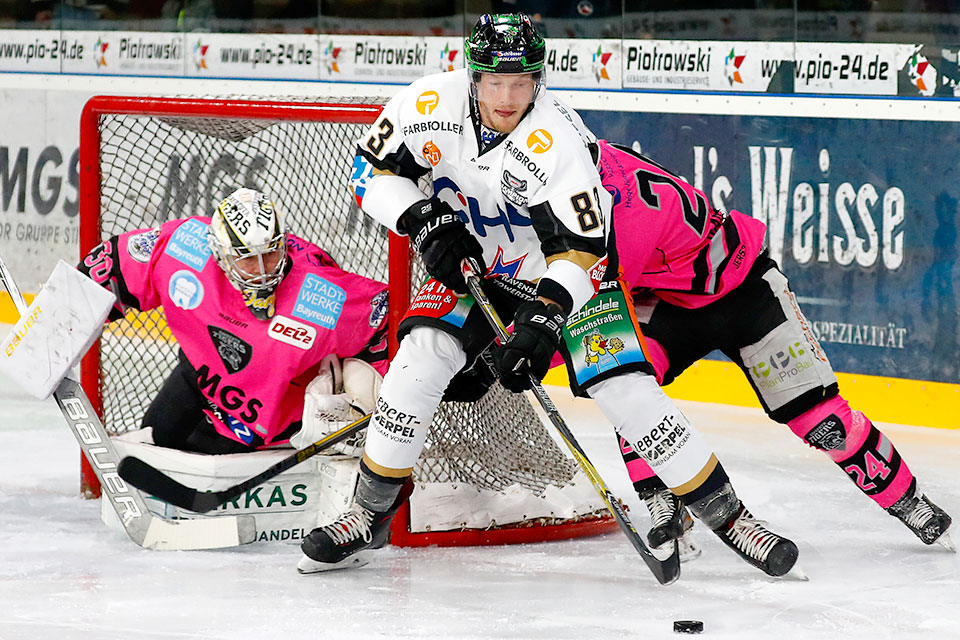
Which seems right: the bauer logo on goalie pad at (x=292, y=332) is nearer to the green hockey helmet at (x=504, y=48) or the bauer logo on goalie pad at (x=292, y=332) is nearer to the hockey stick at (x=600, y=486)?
the hockey stick at (x=600, y=486)

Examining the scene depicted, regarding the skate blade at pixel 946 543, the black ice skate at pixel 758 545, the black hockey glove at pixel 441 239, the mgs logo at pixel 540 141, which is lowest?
the skate blade at pixel 946 543

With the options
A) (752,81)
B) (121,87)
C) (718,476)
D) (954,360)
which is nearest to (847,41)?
(752,81)

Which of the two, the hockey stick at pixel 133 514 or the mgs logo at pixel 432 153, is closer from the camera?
the mgs logo at pixel 432 153

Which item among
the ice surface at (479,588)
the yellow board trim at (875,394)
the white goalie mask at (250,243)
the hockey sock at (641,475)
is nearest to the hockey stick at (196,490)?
the ice surface at (479,588)

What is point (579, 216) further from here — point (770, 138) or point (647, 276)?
point (770, 138)

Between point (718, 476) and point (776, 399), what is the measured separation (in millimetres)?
384

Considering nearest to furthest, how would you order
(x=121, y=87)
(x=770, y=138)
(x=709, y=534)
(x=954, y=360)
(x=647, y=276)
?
(x=647, y=276) → (x=709, y=534) → (x=954, y=360) → (x=770, y=138) → (x=121, y=87)

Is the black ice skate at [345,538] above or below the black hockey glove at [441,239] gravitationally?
below

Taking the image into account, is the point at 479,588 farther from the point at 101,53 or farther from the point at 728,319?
the point at 101,53

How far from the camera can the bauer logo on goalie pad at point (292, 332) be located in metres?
3.46

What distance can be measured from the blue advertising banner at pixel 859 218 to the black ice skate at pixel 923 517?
56.2 inches

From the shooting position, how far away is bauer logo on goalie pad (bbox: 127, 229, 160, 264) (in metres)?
3.55

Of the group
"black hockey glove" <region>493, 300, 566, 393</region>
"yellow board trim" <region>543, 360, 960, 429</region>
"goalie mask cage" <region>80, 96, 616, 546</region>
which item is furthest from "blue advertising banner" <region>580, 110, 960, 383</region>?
"black hockey glove" <region>493, 300, 566, 393</region>

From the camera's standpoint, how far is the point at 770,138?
5094 millimetres
